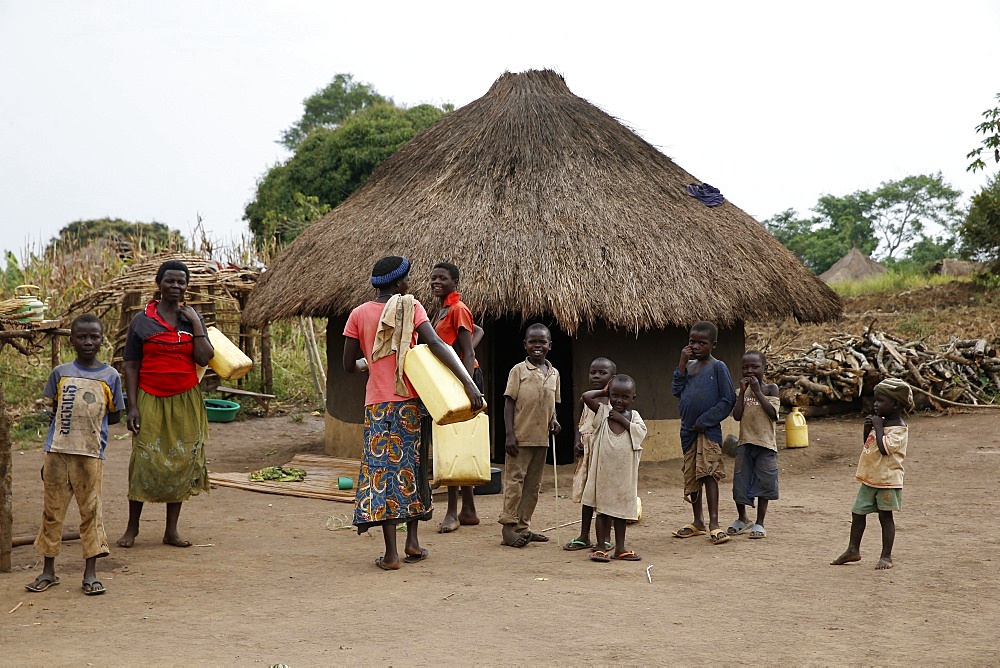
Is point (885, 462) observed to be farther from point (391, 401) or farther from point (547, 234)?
point (547, 234)

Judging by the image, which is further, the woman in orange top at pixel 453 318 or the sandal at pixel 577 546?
the woman in orange top at pixel 453 318

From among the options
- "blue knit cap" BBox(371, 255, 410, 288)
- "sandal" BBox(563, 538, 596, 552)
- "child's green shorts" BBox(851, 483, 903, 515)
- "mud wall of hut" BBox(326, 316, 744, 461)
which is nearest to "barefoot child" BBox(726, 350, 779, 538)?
"child's green shorts" BBox(851, 483, 903, 515)

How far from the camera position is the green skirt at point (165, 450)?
18.4 feet

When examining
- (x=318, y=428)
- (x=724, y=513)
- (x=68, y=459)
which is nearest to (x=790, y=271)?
(x=724, y=513)

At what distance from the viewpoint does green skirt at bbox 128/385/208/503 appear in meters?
5.62

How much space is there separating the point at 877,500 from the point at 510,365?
5.14 meters

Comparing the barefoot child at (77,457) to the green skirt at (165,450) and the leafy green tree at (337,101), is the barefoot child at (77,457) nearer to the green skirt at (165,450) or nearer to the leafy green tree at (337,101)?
the green skirt at (165,450)

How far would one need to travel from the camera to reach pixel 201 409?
587 centimetres

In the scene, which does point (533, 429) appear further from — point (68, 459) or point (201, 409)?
point (68, 459)

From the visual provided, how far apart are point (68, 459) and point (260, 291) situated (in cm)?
579

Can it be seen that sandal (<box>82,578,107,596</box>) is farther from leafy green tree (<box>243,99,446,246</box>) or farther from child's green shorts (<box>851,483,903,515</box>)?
leafy green tree (<box>243,99,446,246</box>)

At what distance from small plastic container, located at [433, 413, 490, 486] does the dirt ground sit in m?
0.45

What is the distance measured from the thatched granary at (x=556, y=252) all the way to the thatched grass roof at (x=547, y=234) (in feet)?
0.06

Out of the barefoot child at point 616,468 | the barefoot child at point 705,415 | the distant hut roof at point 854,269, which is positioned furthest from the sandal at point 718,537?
the distant hut roof at point 854,269
